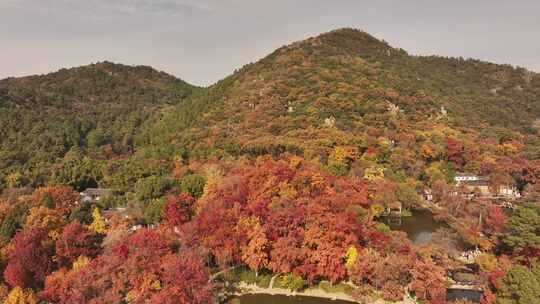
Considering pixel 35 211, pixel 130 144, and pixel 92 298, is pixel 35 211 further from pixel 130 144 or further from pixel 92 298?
pixel 130 144

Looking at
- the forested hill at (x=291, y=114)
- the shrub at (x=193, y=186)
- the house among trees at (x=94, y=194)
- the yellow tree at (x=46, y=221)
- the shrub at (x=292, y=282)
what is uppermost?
the forested hill at (x=291, y=114)

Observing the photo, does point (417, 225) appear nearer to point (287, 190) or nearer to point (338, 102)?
point (287, 190)

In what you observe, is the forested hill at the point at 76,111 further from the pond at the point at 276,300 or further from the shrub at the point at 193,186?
the pond at the point at 276,300

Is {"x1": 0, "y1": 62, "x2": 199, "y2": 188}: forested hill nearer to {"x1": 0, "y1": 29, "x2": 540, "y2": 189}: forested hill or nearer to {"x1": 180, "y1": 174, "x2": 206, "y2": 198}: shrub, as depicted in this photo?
{"x1": 0, "y1": 29, "x2": 540, "y2": 189}: forested hill

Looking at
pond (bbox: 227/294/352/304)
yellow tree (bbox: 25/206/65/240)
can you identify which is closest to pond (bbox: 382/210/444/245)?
pond (bbox: 227/294/352/304)

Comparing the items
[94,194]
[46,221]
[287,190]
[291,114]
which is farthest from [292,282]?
[291,114]

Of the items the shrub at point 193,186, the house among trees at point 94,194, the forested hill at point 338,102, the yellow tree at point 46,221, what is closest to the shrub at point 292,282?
the shrub at point 193,186
